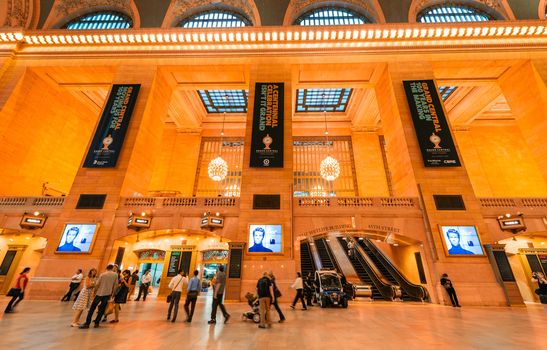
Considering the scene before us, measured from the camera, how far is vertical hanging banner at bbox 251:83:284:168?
1207 cm

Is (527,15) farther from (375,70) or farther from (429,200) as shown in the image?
(429,200)

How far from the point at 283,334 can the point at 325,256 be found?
1020 cm

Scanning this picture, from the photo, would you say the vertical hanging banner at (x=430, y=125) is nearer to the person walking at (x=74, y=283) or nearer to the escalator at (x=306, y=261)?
the escalator at (x=306, y=261)

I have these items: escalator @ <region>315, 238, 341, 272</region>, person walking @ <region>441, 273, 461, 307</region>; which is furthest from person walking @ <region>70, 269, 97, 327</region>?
person walking @ <region>441, 273, 461, 307</region>

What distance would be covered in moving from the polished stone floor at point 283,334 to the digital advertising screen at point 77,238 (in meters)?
4.69

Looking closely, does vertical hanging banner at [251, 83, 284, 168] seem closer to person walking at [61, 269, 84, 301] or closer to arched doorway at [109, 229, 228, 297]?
arched doorway at [109, 229, 228, 297]

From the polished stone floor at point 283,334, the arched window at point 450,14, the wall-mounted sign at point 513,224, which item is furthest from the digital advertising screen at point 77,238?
the arched window at point 450,14

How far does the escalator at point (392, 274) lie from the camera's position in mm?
10570

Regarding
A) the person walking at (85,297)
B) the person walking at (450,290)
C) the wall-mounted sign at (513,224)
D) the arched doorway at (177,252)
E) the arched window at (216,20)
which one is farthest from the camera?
the arched window at (216,20)

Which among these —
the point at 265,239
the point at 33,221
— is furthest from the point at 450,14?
the point at 33,221

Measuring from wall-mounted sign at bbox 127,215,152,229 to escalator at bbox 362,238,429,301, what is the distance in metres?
11.4

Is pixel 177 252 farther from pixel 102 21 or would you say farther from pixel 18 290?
pixel 102 21

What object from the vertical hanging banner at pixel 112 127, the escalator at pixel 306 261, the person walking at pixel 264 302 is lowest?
the person walking at pixel 264 302

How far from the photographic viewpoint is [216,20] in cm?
1672
